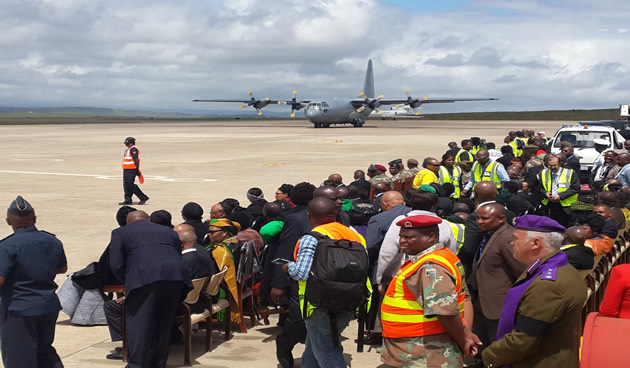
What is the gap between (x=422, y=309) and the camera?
399 cm

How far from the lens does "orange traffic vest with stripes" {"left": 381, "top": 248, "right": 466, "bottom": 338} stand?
400cm

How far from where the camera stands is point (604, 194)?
8.31m

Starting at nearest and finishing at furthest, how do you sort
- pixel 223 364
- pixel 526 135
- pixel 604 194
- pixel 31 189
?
1. pixel 223 364
2. pixel 604 194
3. pixel 31 189
4. pixel 526 135

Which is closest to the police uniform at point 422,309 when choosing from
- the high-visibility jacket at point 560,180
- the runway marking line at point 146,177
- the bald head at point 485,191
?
the bald head at point 485,191

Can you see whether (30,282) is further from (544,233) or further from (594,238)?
(594,238)

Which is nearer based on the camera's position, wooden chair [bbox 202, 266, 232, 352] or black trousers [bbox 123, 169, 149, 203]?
wooden chair [bbox 202, 266, 232, 352]

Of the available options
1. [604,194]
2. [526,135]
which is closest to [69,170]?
[526,135]

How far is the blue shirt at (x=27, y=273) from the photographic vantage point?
203 inches

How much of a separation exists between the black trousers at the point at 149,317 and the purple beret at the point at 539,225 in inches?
115

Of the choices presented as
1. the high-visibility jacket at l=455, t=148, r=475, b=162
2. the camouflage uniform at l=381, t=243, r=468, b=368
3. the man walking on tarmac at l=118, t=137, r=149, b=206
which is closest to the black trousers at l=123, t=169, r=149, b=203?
the man walking on tarmac at l=118, t=137, r=149, b=206

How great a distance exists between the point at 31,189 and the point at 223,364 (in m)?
14.7

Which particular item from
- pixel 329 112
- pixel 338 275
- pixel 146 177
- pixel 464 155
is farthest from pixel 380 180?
pixel 329 112

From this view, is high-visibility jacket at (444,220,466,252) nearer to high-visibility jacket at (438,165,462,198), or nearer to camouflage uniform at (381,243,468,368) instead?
camouflage uniform at (381,243,468,368)

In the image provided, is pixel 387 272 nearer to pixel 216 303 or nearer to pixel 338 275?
pixel 338 275
